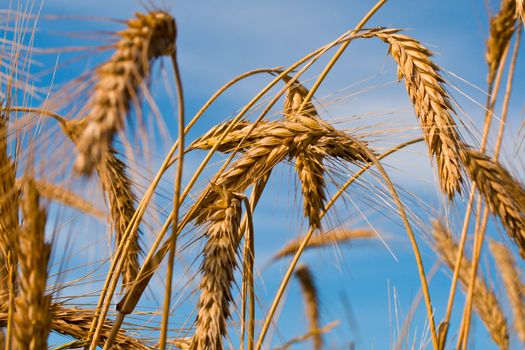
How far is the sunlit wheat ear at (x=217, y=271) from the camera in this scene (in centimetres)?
175

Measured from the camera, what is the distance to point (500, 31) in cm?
323

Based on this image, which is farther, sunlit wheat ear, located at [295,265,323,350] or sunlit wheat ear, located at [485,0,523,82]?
sunlit wheat ear, located at [295,265,323,350]

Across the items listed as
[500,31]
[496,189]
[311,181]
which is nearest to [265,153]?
[311,181]

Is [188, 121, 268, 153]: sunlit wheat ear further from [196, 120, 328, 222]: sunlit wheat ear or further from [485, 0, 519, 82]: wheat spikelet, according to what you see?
[485, 0, 519, 82]: wheat spikelet

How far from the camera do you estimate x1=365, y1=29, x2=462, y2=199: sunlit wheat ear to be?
6.56 ft

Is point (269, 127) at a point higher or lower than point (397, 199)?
higher

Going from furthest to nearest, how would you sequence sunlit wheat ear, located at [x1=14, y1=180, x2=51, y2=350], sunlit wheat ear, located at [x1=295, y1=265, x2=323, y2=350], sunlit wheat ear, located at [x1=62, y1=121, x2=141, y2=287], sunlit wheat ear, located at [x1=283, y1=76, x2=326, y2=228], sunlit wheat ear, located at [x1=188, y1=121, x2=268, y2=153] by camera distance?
sunlit wheat ear, located at [x1=295, y1=265, x2=323, y2=350], sunlit wheat ear, located at [x1=62, y1=121, x2=141, y2=287], sunlit wheat ear, located at [x1=283, y1=76, x2=326, y2=228], sunlit wheat ear, located at [x1=188, y1=121, x2=268, y2=153], sunlit wheat ear, located at [x1=14, y1=180, x2=51, y2=350]

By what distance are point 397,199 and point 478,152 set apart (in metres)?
0.27

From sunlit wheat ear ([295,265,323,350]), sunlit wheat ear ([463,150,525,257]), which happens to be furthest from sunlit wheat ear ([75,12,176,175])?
sunlit wheat ear ([295,265,323,350])

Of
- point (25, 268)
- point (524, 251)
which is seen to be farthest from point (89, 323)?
point (524, 251)

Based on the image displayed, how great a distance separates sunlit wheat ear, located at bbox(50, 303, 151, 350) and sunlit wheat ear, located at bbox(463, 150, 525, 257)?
114 centimetres

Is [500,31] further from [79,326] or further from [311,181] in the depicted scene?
[79,326]

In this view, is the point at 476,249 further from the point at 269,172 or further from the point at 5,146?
the point at 5,146

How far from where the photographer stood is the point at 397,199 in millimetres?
2072
